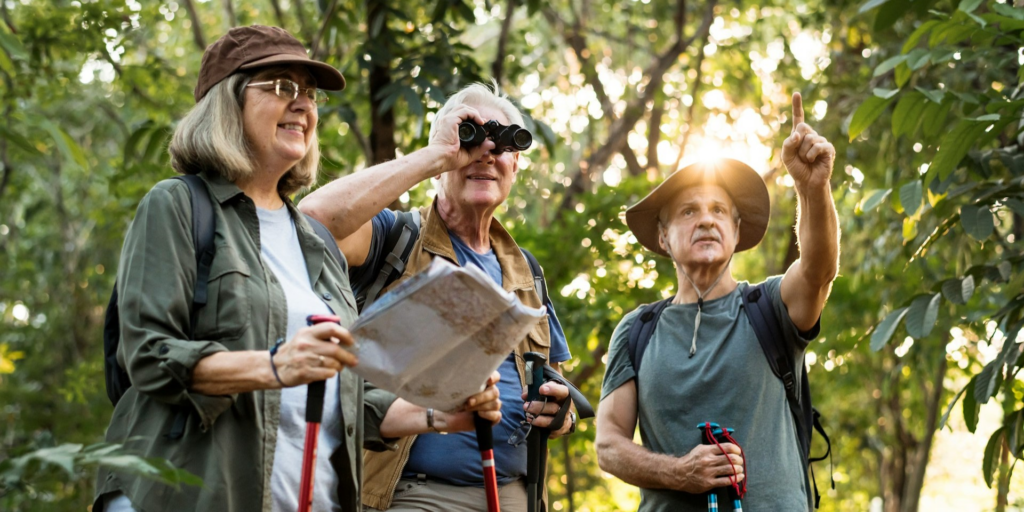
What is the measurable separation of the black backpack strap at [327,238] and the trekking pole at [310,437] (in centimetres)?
56

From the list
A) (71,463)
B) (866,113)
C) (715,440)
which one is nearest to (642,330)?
(715,440)

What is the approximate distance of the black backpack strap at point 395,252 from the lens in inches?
119

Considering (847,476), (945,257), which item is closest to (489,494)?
(945,257)

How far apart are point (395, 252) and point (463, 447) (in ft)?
2.10

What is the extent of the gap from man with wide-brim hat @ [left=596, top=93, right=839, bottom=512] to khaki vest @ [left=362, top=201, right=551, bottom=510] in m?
0.40

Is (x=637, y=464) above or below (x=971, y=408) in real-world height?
below

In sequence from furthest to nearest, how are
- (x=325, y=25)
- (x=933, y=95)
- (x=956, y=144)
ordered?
(x=325, y=25) < (x=933, y=95) < (x=956, y=144)

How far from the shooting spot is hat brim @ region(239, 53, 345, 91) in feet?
7.66

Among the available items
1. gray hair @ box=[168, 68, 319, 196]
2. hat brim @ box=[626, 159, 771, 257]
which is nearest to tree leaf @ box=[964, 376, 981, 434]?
hat brim @ box=[626, 159, 771, 257]

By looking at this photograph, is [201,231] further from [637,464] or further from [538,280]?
[637,464]

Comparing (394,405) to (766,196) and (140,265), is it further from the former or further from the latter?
(766,196)

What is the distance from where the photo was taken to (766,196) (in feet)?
11.7

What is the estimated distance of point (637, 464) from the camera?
315 centimetres

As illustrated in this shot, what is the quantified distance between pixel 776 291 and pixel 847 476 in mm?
13511
